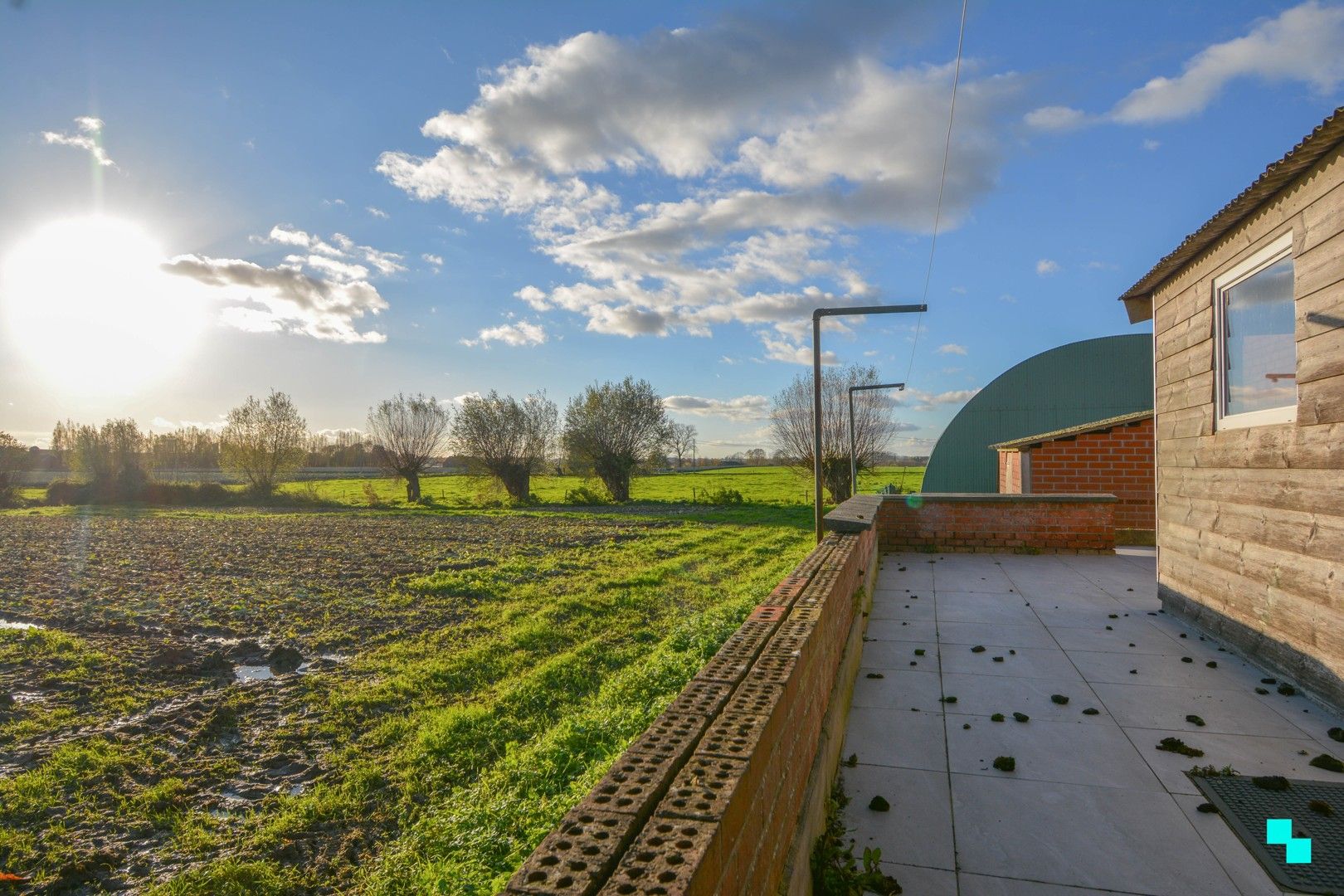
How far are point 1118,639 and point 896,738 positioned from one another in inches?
110

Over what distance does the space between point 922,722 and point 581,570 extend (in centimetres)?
854

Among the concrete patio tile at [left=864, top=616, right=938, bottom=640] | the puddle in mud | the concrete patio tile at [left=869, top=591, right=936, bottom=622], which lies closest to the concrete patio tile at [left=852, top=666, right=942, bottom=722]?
the concrete patio tile at [left=864, top=616, right=938, bottom=640]

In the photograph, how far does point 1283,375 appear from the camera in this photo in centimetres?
424

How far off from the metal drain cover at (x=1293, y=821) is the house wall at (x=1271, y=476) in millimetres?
1308

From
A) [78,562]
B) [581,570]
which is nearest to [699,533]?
[581,570]

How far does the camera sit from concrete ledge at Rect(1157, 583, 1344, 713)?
3.74 meters

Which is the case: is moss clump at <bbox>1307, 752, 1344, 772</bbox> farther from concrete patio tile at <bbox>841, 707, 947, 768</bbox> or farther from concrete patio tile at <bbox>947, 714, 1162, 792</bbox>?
concrete patio tile at <bbox>841, 707, 947, 768</bbox>

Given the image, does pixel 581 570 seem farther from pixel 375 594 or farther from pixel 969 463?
pixel 969 463

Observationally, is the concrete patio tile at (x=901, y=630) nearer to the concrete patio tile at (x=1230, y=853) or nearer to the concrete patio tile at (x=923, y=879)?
the concrete patio tile at (x=1230, y=853)

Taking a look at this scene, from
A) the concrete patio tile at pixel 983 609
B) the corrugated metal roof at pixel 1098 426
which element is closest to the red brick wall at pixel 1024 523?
the corrugated metal roof at pixel 1098 426

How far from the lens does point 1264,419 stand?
14.7 ft

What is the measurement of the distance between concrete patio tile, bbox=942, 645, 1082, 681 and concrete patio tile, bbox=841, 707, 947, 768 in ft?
2.86

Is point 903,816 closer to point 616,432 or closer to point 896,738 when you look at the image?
point 896,738

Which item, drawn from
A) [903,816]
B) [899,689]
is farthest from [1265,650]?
[903,816]
